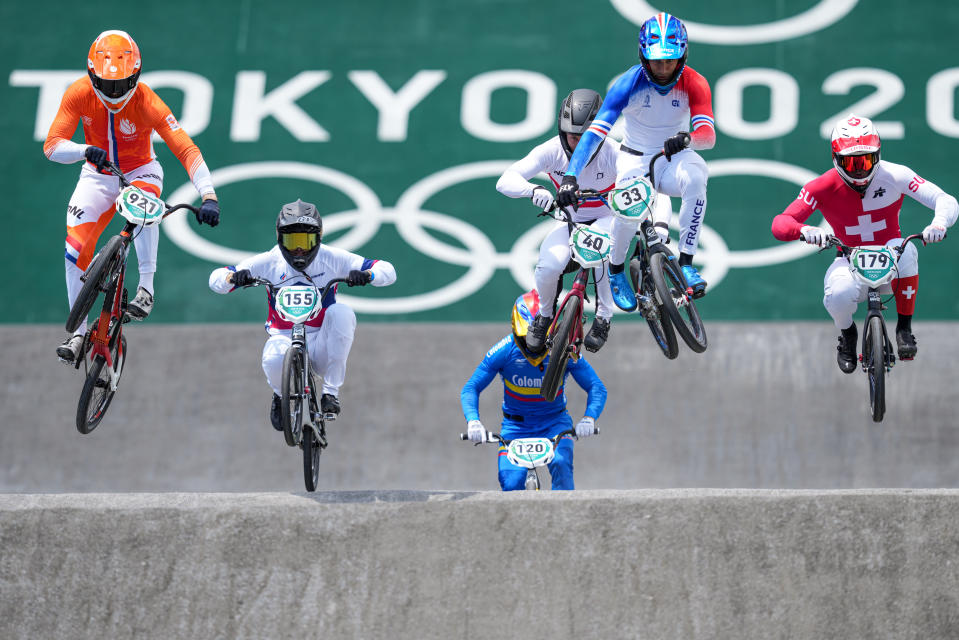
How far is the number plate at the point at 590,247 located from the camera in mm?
10656

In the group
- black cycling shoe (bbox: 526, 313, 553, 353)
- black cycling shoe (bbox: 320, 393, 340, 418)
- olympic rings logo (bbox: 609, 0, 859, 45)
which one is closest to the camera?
black cycling shoe (bbox: 320, 393, 340, 418)

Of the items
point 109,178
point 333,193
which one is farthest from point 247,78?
point 109,178

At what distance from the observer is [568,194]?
33.6 ft

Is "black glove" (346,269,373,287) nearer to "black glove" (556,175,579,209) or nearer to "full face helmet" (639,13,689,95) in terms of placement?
"black glove" (556,175,579,209)

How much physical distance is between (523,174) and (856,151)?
2600 millimetres

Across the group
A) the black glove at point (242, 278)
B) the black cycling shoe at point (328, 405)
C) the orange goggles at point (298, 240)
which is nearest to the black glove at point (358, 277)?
the orange goggles at point (298, 240)

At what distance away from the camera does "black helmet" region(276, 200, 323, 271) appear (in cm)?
1082

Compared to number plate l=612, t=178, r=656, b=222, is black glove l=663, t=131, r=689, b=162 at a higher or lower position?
higher

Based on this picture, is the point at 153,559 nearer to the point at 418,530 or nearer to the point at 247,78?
the point at 418,530

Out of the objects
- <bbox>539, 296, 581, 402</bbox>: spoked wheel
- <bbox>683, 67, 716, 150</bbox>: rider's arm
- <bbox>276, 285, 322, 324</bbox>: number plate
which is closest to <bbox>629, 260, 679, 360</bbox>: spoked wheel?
<bbox>539, 296, 581, 402</bbox>: spoked wheel

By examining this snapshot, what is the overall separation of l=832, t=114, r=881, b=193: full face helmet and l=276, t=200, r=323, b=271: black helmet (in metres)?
4.12

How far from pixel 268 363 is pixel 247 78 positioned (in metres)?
8.42

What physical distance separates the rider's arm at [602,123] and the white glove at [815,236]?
174 cm

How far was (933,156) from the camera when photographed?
56.5ft
